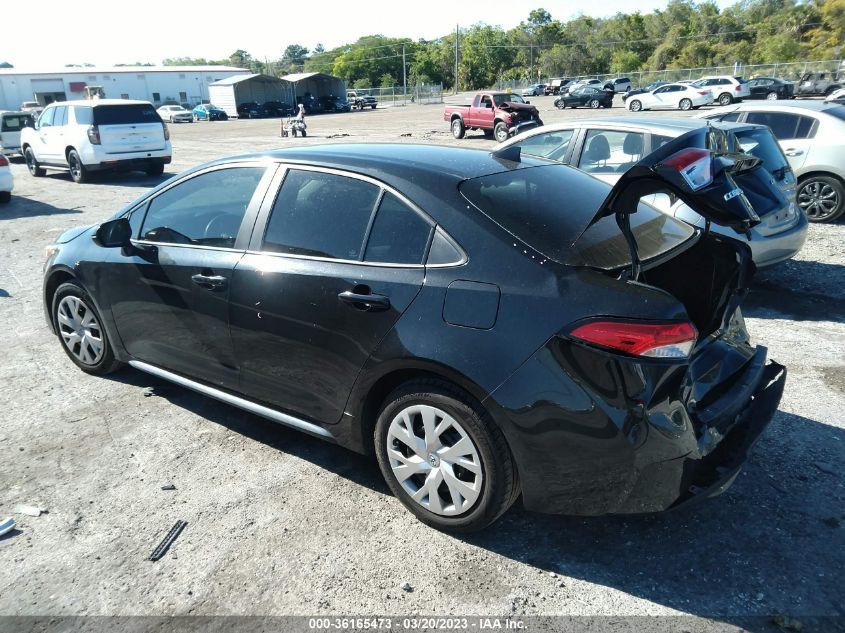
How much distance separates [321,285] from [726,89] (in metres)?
38.7

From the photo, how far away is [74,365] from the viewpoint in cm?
506

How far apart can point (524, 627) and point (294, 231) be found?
7.22ft

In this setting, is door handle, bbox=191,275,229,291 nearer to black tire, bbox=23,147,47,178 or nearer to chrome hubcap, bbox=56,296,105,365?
chrome hubcap, bbox=56,296,105,365

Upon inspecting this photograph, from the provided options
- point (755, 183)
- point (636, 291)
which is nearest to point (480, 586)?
point (636, 291)

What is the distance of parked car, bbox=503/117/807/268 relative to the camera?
18.7 ft

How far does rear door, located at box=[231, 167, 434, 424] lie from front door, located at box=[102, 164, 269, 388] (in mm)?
159

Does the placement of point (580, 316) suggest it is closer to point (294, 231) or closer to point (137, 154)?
point (294, 231)

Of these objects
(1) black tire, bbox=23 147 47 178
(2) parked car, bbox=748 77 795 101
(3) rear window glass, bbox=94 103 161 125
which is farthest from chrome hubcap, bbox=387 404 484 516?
Answer: (2) parked car, bbox=748 77 795 101

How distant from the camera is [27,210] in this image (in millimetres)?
12242

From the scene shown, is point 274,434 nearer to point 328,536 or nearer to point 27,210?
point 328,536

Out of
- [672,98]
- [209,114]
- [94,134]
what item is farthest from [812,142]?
[209,114]

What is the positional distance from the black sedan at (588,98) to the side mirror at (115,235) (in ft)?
145

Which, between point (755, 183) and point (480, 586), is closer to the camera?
point (480, 586)

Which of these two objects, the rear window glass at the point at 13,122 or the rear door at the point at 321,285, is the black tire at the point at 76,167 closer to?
the rear window glass at the point at 13,122
